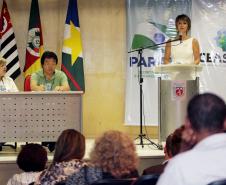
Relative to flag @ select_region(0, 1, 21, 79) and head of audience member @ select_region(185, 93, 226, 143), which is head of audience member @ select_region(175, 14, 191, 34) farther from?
head of audience member @ select_region(185, 93, 226, 143)

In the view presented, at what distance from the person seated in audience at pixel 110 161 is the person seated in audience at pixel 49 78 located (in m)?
2.66

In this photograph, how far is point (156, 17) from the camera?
264 inches

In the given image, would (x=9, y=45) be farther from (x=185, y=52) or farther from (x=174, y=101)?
(x=174, y=101)

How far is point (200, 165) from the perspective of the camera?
5.30 feet

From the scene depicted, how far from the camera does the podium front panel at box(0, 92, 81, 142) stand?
15.4 ft

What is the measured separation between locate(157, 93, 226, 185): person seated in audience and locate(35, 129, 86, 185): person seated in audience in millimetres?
1050

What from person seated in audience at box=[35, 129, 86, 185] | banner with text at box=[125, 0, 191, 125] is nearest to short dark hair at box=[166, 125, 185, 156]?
person seated in audience at box=[35, 129, 86, 185]

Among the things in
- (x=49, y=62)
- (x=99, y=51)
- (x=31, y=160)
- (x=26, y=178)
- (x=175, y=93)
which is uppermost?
(x=99, y=51)

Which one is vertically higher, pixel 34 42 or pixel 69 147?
pixel 34 42

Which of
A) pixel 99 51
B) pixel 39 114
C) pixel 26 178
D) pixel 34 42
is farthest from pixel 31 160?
pixel 99 51

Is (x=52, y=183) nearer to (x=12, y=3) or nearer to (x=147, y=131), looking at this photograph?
(x=147, y=131)

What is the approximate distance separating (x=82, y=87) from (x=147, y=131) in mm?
1170

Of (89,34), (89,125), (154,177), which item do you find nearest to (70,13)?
(89,34)

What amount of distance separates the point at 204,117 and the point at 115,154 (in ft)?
2.95
